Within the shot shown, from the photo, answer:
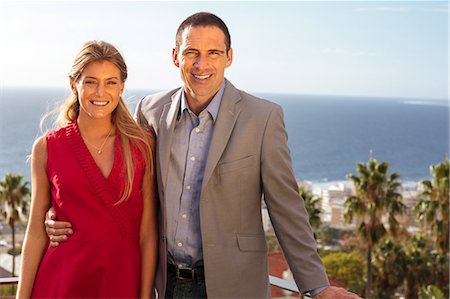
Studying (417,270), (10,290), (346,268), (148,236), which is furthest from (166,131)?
(346,268)

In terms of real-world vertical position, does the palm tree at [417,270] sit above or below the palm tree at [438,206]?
below

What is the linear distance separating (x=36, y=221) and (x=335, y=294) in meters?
1.19

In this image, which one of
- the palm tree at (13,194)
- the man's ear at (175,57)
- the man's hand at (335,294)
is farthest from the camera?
the palm tree at (13,194)

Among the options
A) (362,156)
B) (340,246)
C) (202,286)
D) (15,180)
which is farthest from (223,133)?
(362,156)

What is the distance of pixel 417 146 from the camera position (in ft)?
321

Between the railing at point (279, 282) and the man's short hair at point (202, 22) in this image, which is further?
the railing at point (279, 282)

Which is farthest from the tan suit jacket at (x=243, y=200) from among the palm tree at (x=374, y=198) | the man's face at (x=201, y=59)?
the palm tree at (x=374, y=198)

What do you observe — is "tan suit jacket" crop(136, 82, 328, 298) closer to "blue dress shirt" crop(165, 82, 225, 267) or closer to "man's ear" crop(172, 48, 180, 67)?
"blue dress shirt" crop(165, 82, 225, 267)

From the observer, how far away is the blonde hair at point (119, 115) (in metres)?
2.42

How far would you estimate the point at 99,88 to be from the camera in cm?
242

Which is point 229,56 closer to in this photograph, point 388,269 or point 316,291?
point 316,291

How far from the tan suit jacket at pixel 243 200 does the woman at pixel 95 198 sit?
0.30ft

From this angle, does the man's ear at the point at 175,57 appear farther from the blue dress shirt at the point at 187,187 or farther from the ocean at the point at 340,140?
the ocean at the point at 340,140

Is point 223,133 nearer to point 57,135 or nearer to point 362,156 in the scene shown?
point 57,135
